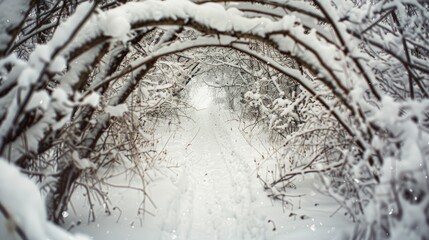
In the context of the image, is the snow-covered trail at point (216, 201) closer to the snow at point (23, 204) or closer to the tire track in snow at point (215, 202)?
the tire track in snow at point (215, 202)

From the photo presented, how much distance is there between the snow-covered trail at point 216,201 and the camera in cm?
389

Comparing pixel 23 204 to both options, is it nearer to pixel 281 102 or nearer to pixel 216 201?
pixel 216 201

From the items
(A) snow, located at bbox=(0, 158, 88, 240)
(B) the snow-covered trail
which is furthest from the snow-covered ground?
(A) snow, located at bbox=(0, 158, 88, 240)

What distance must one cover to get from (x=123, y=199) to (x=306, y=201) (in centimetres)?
295

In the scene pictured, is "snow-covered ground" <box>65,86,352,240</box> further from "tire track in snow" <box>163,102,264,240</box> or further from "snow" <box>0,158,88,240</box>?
"snow" <box>0,158,88,240</box>

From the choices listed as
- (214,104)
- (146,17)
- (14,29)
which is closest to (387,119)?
(146,17)

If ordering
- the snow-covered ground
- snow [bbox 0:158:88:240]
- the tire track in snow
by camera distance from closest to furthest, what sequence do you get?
snow [bbox 0:158:88:240]
the snow-covered ground
the tire track in snow

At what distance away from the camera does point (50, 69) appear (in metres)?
2.03

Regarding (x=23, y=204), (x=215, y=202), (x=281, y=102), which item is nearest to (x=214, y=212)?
(x=215, y=202)

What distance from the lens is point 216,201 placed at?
16.6 feet

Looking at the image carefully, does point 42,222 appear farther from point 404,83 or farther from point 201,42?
point 404,83

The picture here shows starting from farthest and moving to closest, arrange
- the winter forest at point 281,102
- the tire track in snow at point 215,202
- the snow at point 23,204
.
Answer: the tire track in snow at point 215,202 < the winter forest at point 281,102 < the snow at point 23,204

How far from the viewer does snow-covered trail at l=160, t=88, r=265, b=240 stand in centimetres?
389

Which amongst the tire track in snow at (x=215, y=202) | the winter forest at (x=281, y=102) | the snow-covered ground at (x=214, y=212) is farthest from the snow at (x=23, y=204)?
the tire track in snow at (x=215, y=202)
